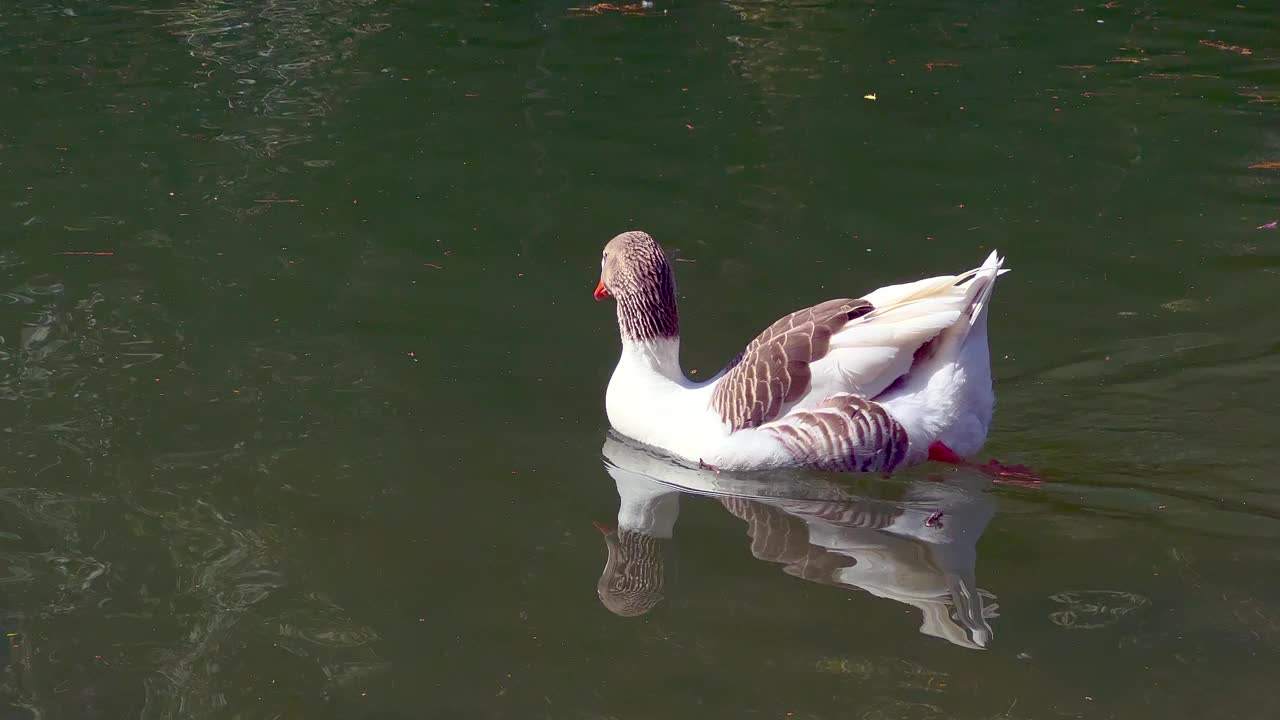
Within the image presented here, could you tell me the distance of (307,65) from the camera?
552 inches

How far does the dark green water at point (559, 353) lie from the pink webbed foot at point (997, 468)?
0.10 metres

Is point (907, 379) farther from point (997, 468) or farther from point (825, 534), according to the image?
point (825, 534)

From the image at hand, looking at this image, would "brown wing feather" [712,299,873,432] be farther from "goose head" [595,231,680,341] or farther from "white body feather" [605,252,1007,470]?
"goose head" [595,231,680,341]

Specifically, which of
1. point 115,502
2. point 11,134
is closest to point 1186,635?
point 115,502

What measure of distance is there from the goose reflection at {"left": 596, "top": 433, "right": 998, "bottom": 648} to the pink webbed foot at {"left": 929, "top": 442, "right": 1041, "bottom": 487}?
13 centimetres

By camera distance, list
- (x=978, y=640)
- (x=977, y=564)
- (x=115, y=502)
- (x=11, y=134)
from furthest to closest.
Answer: (x=11, y=134) → (x=115, y=502) → (x=977, y=564) → (x=978, y=640)

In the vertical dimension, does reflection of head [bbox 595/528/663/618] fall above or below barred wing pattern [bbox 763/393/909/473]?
below

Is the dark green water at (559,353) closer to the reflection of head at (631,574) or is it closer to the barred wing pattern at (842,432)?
the reflection of head at (631,574)

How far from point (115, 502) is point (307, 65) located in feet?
29.1

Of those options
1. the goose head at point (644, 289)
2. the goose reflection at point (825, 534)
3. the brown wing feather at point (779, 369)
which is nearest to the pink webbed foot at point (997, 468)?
the goose reflection at point (825, 534)

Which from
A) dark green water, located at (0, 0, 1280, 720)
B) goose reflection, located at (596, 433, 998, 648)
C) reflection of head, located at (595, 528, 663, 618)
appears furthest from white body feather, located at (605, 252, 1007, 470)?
reflection of head, located at (595, 528, 663, 618)

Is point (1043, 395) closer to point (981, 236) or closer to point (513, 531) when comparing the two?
point (981, 236)

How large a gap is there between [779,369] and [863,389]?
472 millimetres

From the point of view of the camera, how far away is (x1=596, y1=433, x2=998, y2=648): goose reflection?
5500 millimetres
